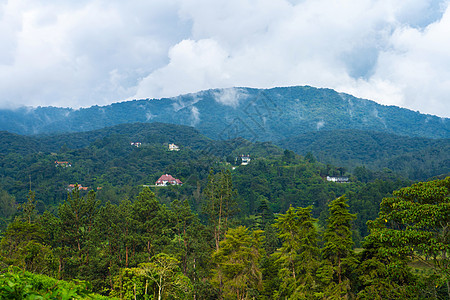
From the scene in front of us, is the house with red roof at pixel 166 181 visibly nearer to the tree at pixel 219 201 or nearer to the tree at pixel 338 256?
the tree at pixel 219 201

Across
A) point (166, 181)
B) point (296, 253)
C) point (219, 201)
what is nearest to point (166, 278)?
point (296, 253)

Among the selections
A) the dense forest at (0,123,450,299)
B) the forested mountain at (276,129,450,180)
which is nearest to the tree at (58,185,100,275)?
the dense forest at (0,123,450,299)

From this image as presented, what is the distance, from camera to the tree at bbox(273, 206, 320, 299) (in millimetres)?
15086

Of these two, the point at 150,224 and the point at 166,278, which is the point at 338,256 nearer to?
the point at 166,278

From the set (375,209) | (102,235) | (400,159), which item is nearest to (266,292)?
(102,235)

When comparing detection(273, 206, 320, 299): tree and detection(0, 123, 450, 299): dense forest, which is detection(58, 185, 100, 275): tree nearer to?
detection(0, 123, 450, 299): dense forest

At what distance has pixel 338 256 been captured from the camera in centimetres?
1433

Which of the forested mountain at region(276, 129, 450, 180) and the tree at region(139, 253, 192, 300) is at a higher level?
the forested mountain at region(276, 129, 450, 180)

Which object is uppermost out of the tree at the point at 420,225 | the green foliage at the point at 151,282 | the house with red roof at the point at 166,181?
the tree at the point at 420,225

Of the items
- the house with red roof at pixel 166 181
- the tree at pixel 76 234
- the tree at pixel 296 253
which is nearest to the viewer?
the tree at pixel 296 253

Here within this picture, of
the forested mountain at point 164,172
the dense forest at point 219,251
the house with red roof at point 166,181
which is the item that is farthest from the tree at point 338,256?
the house with red roof at point 166,181

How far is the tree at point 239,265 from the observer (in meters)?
16.3

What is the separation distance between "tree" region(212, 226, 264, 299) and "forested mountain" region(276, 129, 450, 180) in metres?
92.1

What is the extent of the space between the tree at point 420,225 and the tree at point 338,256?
1.58 meters
